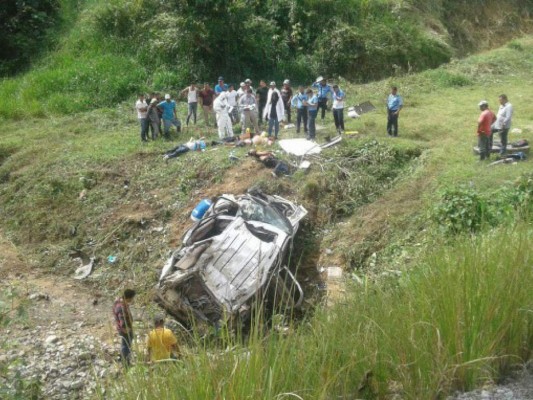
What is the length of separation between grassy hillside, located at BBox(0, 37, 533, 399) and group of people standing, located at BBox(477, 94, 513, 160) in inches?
20.5

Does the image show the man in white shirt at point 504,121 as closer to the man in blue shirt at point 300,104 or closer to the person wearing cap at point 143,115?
the man in blue shirt at point 300,104

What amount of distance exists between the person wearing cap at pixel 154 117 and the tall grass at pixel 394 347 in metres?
12.7

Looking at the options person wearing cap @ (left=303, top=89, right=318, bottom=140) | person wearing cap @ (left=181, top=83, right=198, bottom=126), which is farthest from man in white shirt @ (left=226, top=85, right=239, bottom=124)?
person wearing cap @ (left=303, top=89, right=318, bottom=140)

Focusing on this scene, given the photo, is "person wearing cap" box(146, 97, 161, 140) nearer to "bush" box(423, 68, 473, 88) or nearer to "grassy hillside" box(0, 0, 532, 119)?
"grassy hillside" box(0, 0, 532, 119)

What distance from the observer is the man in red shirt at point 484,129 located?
1209cm

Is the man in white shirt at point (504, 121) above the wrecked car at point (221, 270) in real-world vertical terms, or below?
above

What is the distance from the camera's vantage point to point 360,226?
11.5 m

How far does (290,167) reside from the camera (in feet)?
43.8

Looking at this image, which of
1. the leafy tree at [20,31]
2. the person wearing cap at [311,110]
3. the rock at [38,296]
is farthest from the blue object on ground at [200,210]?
the leafy tree at [20,31]

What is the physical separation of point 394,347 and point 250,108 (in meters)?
12.4

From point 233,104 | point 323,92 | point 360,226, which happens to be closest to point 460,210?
point 360,226

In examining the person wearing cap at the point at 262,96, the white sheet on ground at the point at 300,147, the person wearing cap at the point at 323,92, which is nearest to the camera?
the white sheet on ground at the point at 300,147

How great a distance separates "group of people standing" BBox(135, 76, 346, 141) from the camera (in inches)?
585

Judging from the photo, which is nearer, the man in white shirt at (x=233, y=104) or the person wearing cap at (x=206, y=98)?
the man in white shirt at (x=233, y=104)
